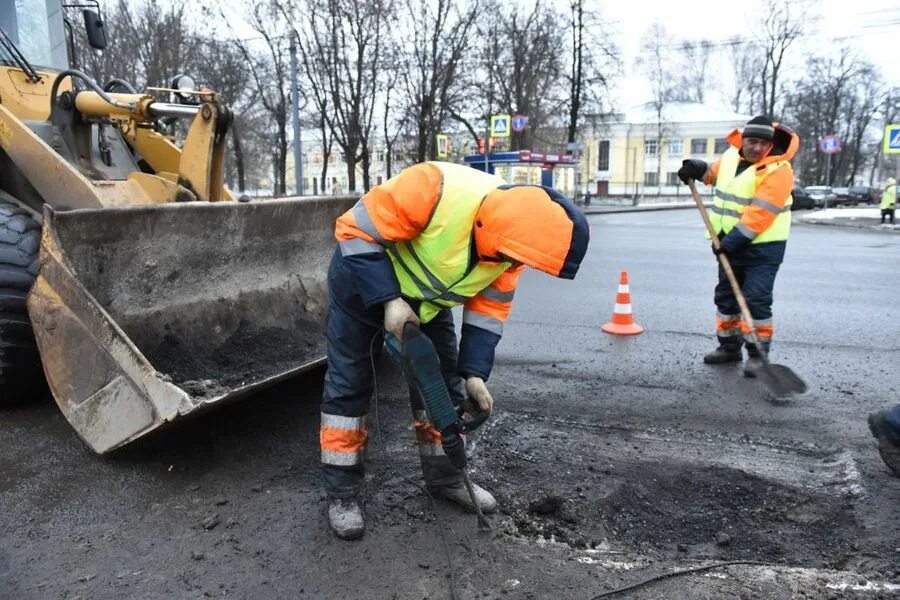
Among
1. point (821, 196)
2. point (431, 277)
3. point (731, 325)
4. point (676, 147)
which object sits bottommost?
point (821, 196)

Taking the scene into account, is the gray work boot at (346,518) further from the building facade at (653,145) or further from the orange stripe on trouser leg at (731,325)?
the building facade at (653,145)

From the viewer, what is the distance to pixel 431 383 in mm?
2465

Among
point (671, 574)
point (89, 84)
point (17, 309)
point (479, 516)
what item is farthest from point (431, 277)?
point (89, 84)

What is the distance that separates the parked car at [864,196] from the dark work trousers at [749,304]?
4167 centimetres

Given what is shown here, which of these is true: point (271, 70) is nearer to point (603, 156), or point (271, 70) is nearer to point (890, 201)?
point (890, 201)

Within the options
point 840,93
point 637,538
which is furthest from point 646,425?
point 840,93

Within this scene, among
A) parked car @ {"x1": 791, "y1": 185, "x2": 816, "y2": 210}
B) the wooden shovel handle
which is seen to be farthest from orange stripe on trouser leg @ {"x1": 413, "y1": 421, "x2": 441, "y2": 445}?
parked car @ {"x1": 791, "y1": 185, "x2": 816, "y2": 210}

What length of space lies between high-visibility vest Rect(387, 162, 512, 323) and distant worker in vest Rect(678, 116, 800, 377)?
2664 millimetres

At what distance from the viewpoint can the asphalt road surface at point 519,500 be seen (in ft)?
7.77

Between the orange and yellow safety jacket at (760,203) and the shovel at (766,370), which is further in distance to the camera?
A: the orange and yellow safety jacket at (760,203)

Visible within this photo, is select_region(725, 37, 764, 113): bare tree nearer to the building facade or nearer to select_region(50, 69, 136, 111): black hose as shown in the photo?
the building facade

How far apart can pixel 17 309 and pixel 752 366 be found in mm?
4349

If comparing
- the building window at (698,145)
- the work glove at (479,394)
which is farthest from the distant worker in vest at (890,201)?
the building window at (698,145)

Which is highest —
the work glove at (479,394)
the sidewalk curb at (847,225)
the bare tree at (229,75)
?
the bare tree at (229,75)
